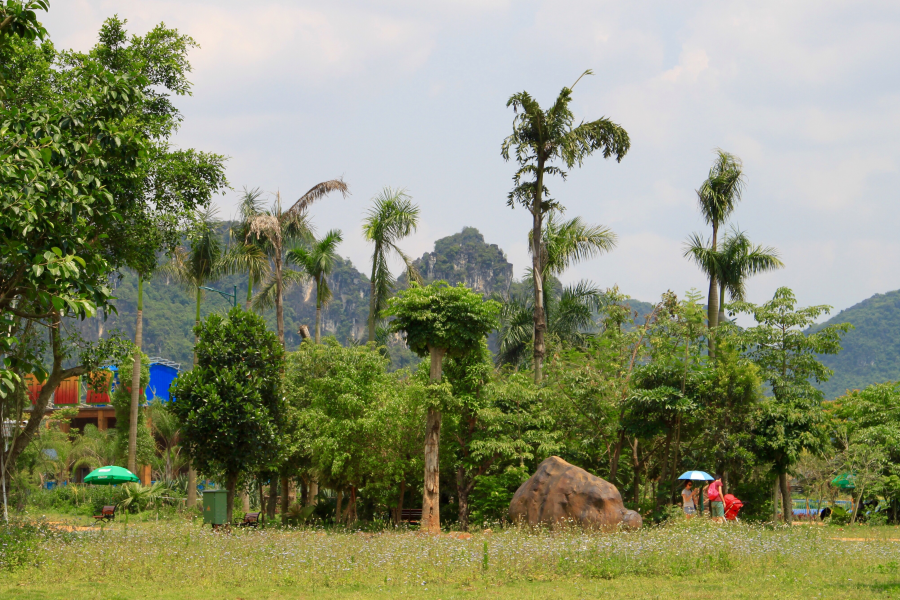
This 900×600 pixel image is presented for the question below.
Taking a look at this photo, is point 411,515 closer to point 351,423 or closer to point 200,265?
point 351,423

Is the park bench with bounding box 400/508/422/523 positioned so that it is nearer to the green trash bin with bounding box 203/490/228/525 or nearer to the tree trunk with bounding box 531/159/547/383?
the tree trunk with bounding box 531/159/547/383

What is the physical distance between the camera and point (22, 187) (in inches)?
377

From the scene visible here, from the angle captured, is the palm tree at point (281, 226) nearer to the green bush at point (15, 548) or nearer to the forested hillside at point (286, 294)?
the green bush at point (15, 548)

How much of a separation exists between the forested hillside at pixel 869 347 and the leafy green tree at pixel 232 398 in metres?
93.5


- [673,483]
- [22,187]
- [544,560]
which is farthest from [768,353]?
[22,187]

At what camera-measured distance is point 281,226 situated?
3219 centimetres

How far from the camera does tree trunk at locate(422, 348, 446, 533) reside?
21.4 m

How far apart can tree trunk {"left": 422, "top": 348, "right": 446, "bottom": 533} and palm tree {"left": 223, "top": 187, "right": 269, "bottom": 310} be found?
1305cm

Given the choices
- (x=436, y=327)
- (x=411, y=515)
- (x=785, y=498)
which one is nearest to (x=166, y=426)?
(x=411, y=515)

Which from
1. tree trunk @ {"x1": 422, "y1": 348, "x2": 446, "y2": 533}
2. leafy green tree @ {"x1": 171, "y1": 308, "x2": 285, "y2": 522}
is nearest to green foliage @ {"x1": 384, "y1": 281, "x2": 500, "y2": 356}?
tree trunk @ {"x1": 422, "y1": 348, "x2": 446, "y2": 533}

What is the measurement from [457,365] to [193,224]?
8.86 meters

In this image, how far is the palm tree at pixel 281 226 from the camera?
102 ft

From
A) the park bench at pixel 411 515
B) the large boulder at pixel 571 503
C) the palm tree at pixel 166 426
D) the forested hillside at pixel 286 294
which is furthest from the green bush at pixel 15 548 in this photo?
the forested hillside at pixel 286 294

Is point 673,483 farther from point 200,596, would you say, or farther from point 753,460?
point 200,596
